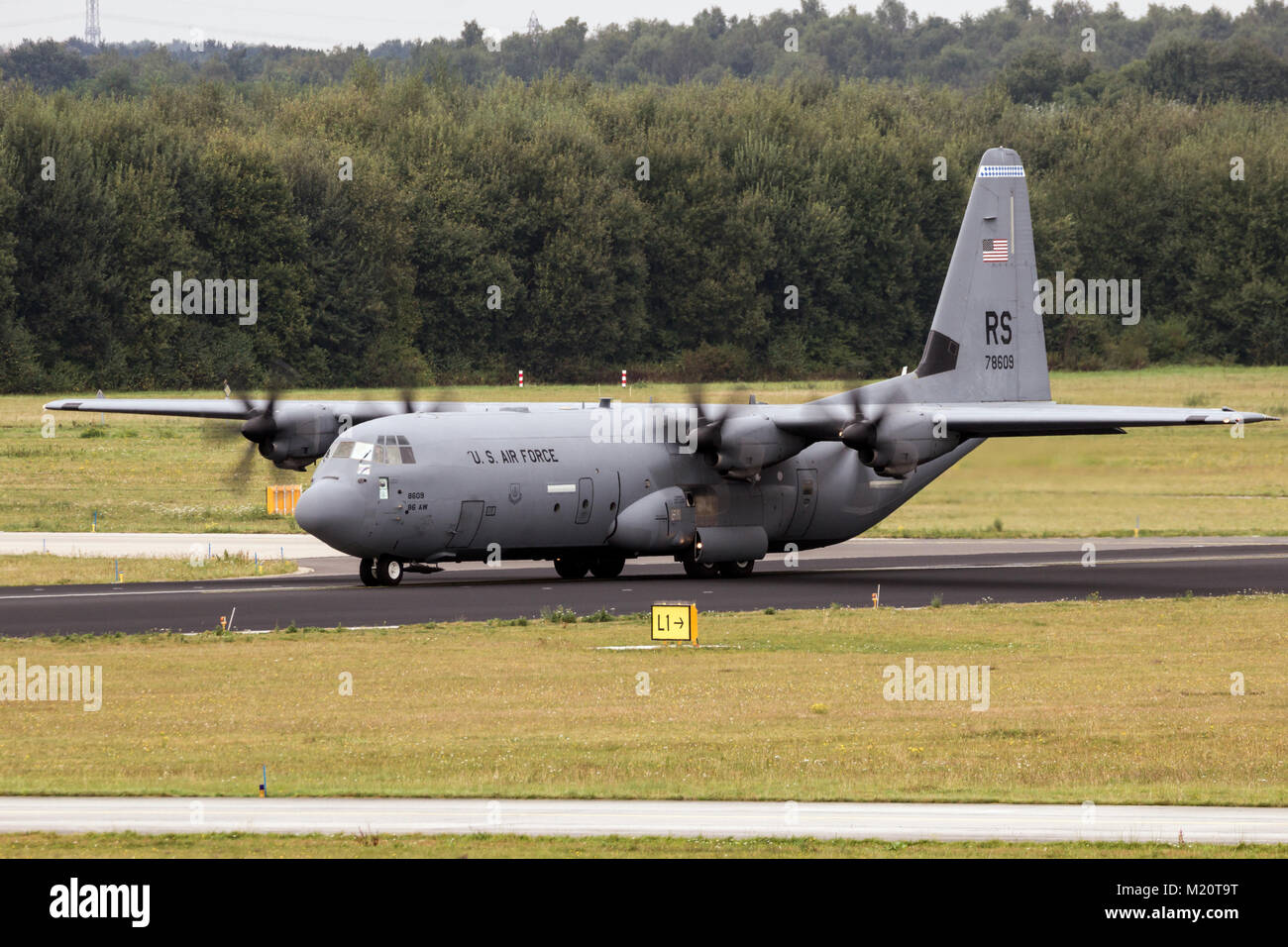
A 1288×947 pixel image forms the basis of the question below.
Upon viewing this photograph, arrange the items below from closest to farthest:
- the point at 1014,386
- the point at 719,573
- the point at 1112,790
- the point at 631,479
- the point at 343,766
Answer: the point at 1112,790, the point at 343,766, the point at 631,479, the point at 719,573, the point at 1014,386

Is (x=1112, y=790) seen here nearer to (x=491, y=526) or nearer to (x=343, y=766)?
(x=343, y=766)

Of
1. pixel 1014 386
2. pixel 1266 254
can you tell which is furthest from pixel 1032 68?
pixel 1014 386

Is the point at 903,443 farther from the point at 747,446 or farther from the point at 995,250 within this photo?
the point at 995,250

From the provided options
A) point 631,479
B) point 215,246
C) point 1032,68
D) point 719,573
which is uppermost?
point 1032,68

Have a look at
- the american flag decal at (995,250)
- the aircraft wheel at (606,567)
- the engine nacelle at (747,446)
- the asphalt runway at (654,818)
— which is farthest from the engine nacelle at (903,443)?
the asphalt runway at (654,818)

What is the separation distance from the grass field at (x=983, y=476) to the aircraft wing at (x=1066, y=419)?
10.7 ft

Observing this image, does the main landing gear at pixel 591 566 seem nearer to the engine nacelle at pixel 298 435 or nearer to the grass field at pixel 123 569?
the engine nacelle at pixel 298 435

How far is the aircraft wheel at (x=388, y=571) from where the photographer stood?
36.7 m

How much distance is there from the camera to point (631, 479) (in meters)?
38.7

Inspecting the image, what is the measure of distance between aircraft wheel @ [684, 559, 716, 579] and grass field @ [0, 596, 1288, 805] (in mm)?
8145

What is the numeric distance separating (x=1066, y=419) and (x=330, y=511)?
51.9 ft

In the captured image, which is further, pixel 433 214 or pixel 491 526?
pixel 433 214

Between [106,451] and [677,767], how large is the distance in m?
55.0

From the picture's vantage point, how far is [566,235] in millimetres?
103438
